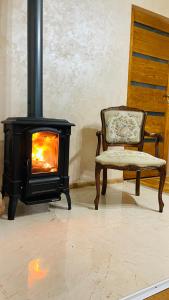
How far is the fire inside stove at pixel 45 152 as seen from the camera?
1.99 metres

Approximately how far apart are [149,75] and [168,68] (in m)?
0.40

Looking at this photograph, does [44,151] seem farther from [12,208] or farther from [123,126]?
[123,126]

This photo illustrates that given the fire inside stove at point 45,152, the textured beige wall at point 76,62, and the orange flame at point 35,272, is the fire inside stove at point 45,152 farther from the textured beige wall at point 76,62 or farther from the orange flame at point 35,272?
the orange flame at point 35,272

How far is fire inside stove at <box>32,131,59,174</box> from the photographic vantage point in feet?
6.53

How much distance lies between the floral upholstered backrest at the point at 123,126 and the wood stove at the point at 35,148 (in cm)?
62

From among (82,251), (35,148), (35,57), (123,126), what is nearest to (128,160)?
(123,126)

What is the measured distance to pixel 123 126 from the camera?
2631 millimetres

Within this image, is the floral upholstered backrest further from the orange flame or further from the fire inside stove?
the orange flame

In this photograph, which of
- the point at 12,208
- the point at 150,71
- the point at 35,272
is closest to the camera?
the point at 35,272

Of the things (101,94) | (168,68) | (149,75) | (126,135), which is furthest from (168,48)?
(126,135)

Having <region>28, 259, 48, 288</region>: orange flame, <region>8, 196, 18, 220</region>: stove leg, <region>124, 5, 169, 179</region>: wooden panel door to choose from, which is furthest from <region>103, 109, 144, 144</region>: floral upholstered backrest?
<region>28, 259, 48, 288</region>: orange flame

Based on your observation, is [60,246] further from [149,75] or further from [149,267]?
[149,75]

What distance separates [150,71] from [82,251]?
2576mm

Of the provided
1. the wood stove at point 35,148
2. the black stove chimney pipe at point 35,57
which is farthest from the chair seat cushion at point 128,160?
the black stove chimney pipe at point 35,57
